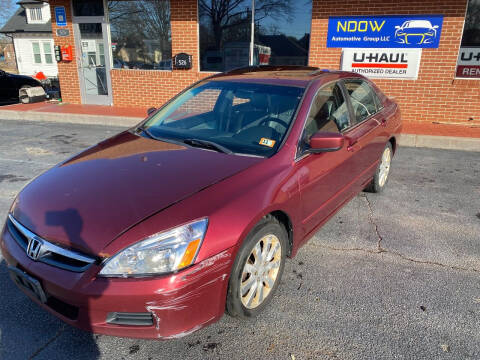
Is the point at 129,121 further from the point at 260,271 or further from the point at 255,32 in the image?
the point at 260,271

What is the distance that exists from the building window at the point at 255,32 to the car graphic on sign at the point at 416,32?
2106 mm

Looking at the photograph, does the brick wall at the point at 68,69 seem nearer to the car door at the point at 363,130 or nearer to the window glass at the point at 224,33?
the window glass at the point at 224,33

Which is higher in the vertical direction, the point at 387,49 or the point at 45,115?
the point at 387,49

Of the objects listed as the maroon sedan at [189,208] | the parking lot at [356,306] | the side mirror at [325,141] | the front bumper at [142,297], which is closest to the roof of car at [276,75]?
the maroon sedan at [189,208]

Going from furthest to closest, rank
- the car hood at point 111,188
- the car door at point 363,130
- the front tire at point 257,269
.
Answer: the car door at point 363,130, the front tire at point 257,269, the car hood at point 111,188

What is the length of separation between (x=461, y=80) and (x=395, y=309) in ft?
25.1

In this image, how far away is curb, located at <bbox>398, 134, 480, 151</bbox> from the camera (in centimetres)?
732

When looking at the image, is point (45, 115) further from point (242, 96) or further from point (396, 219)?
point (396, 219)

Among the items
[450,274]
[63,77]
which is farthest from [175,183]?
[63,77]

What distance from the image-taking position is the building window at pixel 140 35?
10414 millimetres

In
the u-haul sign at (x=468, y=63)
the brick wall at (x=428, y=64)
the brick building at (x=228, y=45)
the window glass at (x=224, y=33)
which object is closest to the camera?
the brick wall at (x=428, y=64)

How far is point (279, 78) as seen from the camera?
3.53 m

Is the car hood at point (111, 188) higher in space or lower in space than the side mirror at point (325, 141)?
lower

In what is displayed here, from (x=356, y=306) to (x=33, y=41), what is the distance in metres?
36.5
